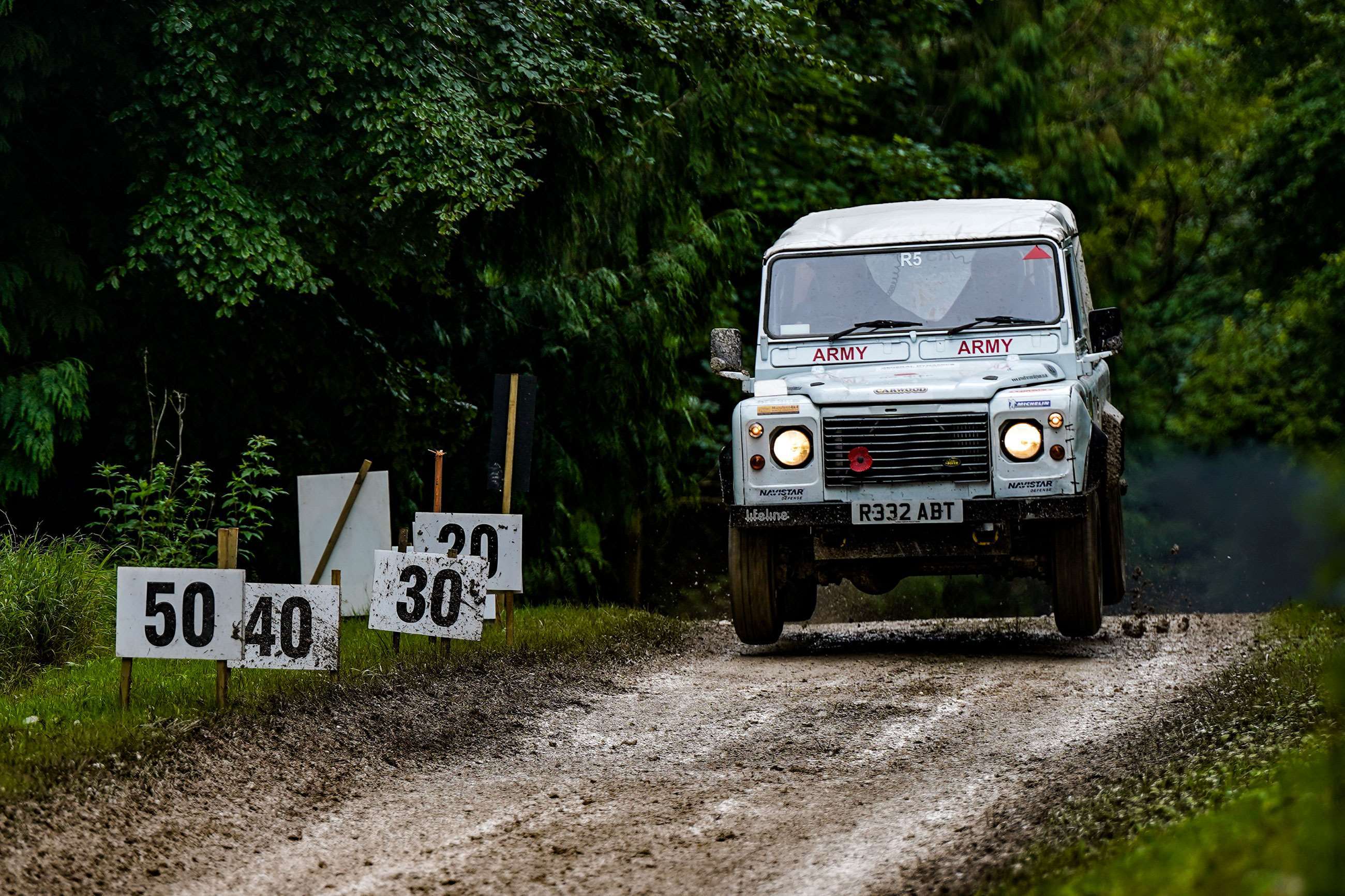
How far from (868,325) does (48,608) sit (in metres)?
5.88

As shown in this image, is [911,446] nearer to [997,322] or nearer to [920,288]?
[997,322]

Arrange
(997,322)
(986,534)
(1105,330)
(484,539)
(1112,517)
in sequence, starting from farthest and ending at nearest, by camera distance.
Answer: (1112,517), (1105,330), (997,322), (484,539), (986,534)

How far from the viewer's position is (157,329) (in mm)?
14000

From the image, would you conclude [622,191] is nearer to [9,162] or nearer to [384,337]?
[384,337]

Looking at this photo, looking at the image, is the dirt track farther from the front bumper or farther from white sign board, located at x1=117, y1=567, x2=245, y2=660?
white sign board, located at x1=117, y1=567, x2=245, y2=660

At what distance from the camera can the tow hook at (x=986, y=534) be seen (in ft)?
34.4

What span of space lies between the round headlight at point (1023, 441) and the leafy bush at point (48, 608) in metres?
6.16

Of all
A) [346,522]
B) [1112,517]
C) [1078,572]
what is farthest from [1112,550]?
[346,522]

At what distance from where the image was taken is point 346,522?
10.3m

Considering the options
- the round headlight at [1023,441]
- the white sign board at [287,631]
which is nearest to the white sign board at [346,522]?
the white sign board at [287,631]

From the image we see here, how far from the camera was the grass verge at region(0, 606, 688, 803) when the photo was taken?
6.93 meters

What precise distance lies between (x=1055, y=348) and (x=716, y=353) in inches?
94.7

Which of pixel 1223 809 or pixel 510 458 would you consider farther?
pixel 510 458

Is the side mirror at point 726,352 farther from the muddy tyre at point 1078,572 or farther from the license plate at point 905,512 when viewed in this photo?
the muddy tyre at point 1078,572
